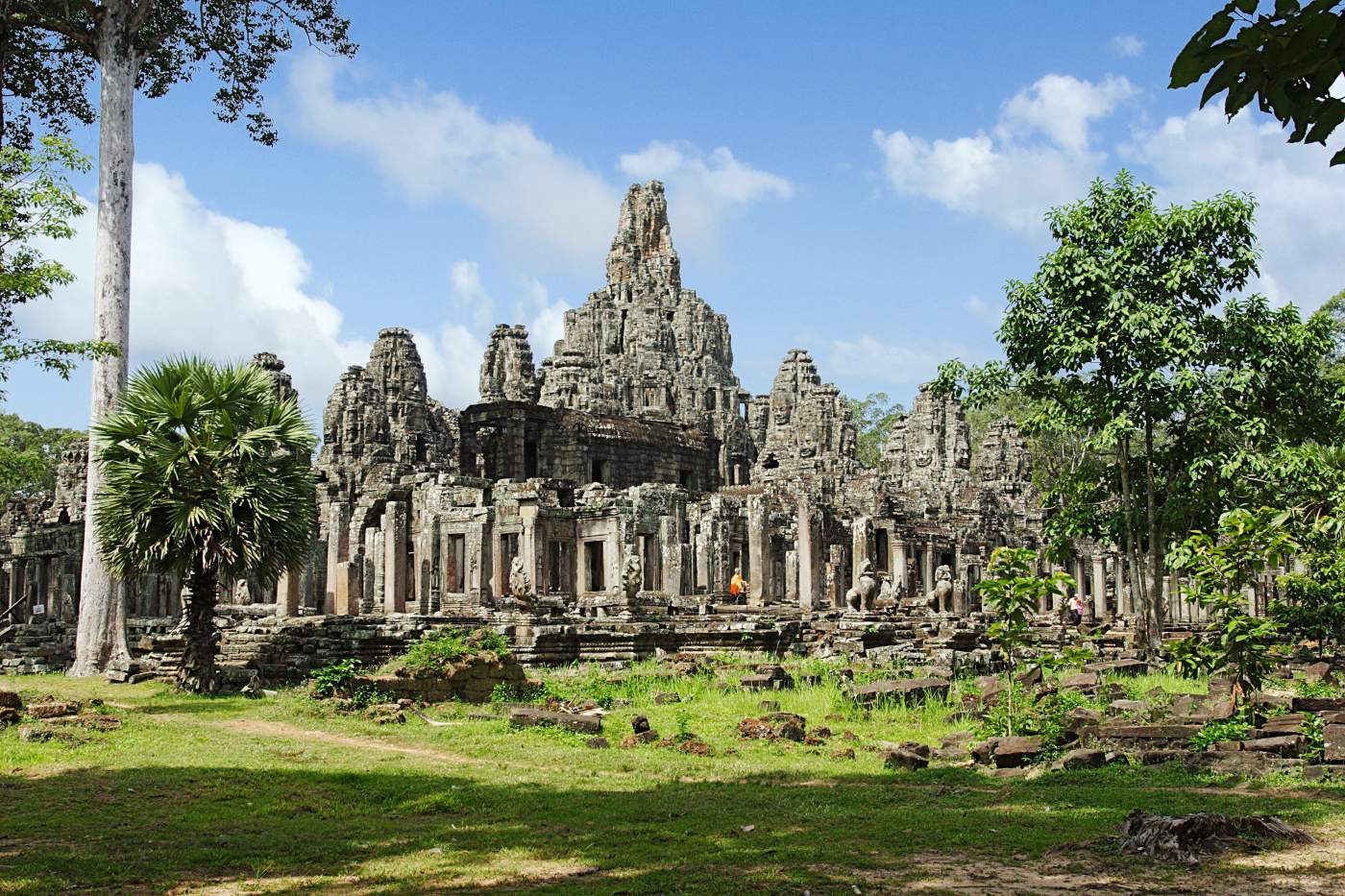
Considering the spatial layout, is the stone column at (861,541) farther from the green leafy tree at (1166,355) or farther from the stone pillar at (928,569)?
the green leafy tree at (1166,355)

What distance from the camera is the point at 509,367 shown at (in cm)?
5234

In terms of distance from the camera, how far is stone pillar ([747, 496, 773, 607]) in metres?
31.9

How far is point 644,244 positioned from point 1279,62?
73.3 metres

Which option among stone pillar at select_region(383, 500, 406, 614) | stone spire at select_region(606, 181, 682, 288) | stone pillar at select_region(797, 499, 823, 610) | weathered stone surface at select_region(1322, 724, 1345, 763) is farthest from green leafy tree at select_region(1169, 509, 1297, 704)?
stone spire at select_region(606, 181, 682, 288)

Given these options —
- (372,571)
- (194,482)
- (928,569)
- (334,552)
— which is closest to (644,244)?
(928,569)

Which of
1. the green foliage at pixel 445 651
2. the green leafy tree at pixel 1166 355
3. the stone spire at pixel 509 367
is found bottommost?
the green foliage at pixel 445 651

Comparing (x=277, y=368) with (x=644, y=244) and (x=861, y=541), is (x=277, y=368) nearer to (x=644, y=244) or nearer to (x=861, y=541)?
(x=861, y=541)

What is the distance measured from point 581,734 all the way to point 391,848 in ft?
19.5

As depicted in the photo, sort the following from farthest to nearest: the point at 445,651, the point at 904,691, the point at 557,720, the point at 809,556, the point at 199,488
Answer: the point at 809,556 < the point at 199,488 < the point at 445,651 < the point at 904,691 < the point at 557,720

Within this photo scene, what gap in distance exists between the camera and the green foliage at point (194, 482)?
59.7ft

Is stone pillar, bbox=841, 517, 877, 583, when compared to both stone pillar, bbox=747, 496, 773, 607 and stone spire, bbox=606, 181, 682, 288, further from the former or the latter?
stone spire, bbox=606, 181, 682, 288

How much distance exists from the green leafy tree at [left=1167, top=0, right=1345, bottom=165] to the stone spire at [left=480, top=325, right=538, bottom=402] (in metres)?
46.9

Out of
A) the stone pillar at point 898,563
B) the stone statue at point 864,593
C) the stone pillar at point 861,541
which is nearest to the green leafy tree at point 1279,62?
the stone statue at point 864,593

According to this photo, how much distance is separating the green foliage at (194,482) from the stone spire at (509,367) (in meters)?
31.6
